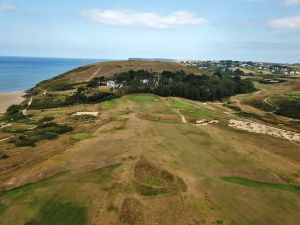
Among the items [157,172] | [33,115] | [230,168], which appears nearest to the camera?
[157,172]

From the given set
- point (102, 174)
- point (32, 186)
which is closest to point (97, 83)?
point (102, 174)

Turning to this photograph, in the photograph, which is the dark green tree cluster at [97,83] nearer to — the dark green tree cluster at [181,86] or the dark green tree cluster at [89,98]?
the dark green tree cluster at [181,86]

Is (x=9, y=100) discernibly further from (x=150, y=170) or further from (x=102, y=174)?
(x=150, y=170)

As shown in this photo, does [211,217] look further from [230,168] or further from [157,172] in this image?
[230,168]

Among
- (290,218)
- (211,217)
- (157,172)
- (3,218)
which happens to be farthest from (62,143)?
(290,218)

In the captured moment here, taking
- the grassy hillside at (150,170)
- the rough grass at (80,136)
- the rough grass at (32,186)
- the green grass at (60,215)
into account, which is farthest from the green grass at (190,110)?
the green grass at (60,215)

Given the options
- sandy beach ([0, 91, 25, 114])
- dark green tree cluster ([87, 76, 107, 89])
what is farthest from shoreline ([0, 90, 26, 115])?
dark green tree cluster ([87, 76, 107, 89])
